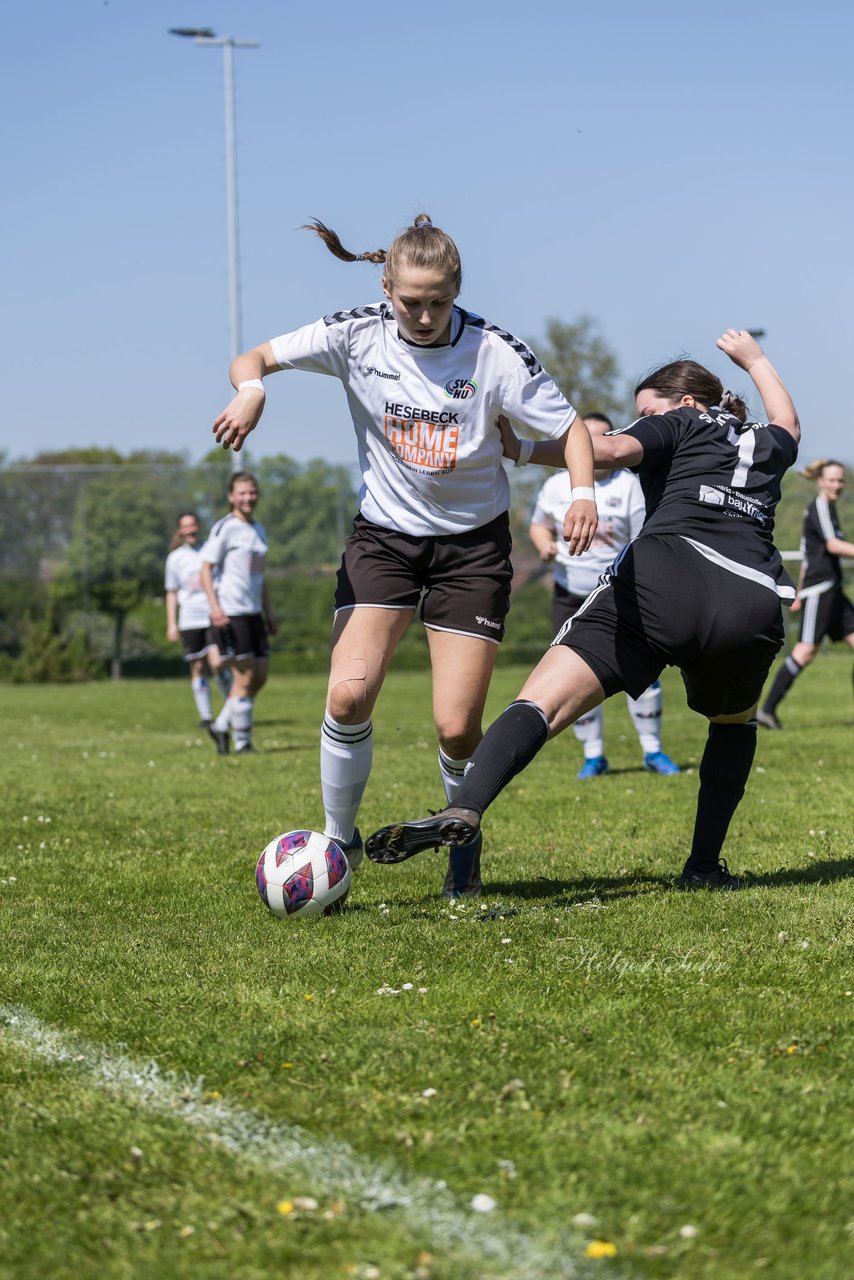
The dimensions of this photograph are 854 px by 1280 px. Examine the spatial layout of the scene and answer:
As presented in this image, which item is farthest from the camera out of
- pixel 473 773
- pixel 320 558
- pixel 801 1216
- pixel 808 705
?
pixel 320 558

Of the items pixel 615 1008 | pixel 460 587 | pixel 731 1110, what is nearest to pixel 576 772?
pixel 460 587

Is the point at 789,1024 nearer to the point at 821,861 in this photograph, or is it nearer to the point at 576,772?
the point at 821,861

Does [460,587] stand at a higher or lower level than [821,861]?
higher

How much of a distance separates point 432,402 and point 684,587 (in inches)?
44.8

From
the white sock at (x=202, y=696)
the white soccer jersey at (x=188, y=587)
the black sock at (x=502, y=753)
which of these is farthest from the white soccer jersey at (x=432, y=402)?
the white sock at (x=202, y=696)


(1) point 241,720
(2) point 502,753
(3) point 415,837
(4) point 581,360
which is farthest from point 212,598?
(4) point 581,360

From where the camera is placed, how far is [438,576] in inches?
214

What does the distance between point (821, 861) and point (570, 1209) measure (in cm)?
407

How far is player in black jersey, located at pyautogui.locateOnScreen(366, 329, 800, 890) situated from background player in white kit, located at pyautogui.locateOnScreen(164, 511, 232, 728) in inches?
407

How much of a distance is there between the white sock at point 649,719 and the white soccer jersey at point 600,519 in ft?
3.13

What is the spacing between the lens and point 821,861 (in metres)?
6.36

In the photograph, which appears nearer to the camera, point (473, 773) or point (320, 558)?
point (473, 773)

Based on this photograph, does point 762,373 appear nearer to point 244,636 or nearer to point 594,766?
point 594,766

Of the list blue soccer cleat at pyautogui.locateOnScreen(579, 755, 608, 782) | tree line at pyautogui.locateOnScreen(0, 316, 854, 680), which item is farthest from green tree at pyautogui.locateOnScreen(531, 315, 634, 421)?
Result: blue soccer cleat at pyautogui.locateOnScreen(579, 755, 608, 782)
